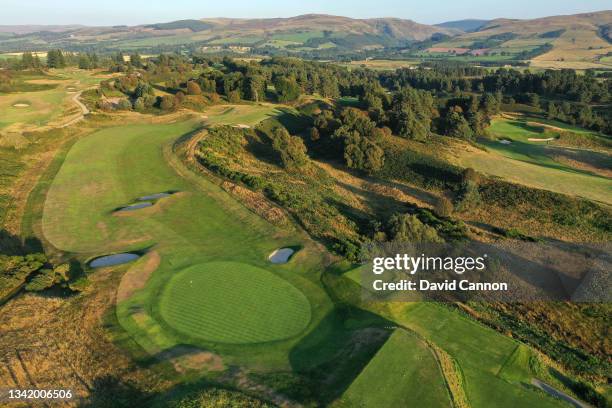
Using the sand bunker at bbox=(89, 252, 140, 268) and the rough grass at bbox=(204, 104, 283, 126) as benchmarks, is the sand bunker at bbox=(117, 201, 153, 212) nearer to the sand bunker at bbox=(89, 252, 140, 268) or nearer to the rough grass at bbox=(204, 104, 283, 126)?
the sand bunker at bbox=(89, 252, 140, 268)

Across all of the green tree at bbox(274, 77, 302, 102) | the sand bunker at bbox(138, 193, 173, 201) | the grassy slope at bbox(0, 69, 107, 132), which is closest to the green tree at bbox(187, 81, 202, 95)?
the green tree at bbox(274, 77, 302, 102)

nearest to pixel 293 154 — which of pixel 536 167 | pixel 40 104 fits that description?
pixel 536 167

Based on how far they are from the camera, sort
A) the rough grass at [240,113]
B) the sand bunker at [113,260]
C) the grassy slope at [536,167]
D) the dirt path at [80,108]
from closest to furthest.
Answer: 1. the sand bunker at [113,260]
2. the grassy slope at [536,167]
3. the dirt path at [80,108]
4. the rough grass at [240,113]

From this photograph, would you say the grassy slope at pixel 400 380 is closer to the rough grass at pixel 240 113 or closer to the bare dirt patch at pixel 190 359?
the bare dirt patch at pixel 190 359

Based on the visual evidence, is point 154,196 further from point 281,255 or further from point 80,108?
point 80,108

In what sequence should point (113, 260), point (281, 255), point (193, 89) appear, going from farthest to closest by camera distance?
point (193, 89) → point (281, 255) → point (113, 260)

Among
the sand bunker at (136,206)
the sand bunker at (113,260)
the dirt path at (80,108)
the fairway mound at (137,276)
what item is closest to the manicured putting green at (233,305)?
the fairway mound at (137,276)
